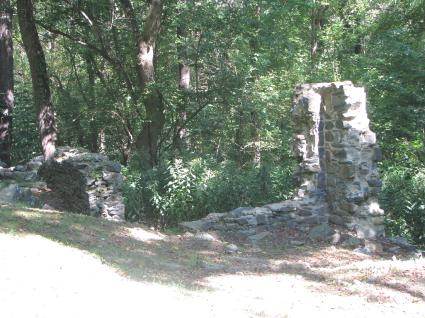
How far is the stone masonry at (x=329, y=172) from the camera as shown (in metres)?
9.59

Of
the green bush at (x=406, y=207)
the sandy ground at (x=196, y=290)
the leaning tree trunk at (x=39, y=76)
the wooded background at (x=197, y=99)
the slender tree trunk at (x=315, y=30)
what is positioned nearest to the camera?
the sandy ground at (x=196, y=290)

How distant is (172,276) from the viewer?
6.53 meters

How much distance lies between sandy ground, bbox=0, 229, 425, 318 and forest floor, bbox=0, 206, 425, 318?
0.03 ft

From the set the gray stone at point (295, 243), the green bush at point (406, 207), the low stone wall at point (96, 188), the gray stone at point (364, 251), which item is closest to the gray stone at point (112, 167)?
the low stone wall at point (96, 188)

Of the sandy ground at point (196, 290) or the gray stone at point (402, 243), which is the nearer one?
the sandy ground at point (196, 290)

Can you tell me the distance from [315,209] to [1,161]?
395 inches

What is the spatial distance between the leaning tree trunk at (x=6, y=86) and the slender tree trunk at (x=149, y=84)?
4.31m

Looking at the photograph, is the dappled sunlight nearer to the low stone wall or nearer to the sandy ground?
the sandy ground

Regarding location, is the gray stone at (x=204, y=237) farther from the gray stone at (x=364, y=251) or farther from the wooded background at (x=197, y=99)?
the gray stone at (x=364, y=251)

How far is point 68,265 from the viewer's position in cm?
570

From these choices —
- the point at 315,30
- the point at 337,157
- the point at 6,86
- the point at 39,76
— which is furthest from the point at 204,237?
the point at 315,30

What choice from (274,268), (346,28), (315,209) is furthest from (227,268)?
(346,28)

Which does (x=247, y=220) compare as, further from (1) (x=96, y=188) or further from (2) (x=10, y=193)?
(2) (x=10, y=193)

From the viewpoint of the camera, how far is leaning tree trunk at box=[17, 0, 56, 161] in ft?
43.9
